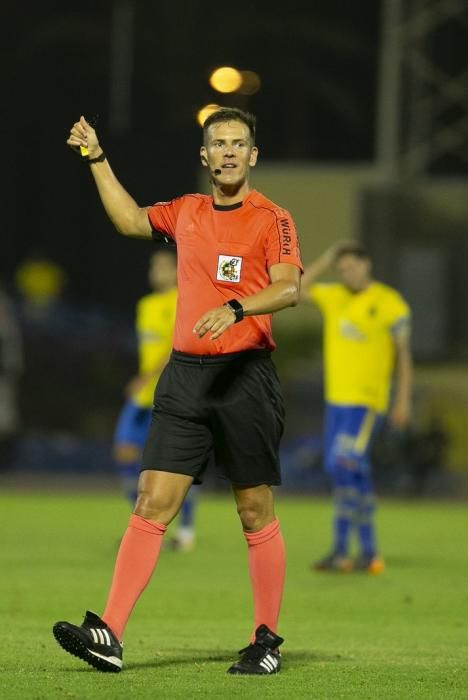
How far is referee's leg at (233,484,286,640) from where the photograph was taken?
7715mm

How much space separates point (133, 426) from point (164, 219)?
7.07 metres

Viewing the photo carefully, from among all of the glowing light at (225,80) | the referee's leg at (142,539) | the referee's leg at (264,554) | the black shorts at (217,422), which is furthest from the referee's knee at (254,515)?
the glowing light at (225,80)

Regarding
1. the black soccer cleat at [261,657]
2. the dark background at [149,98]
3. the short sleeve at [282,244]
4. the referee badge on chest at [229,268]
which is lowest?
the black soccer cleat at [261,657]

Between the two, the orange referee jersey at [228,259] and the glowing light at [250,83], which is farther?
the glowing light at [250,83]

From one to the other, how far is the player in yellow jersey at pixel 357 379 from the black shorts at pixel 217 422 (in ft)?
18.1

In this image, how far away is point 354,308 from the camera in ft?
43.7

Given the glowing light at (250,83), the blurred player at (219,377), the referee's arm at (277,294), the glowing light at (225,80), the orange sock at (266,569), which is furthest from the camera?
the glowing light at (250,83)

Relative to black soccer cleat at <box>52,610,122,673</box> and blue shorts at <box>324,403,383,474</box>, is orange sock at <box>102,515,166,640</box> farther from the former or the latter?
blue shorts at <box>324,403,383,474</box>

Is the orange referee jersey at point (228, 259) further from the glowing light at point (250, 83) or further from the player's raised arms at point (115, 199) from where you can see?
the glowing light at point (250, 83)

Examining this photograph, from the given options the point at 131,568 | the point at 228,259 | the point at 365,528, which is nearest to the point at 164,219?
the point at 228,259

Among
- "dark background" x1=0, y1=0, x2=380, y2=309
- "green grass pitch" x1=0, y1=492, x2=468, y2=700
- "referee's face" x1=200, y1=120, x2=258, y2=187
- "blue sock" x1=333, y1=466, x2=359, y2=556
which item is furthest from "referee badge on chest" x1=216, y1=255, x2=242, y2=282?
"dark background" x1=0, y1=0, x2=380, y2=309

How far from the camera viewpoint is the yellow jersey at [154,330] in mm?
14656

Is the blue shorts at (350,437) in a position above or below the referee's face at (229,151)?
below

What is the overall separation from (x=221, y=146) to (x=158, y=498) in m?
1.48
